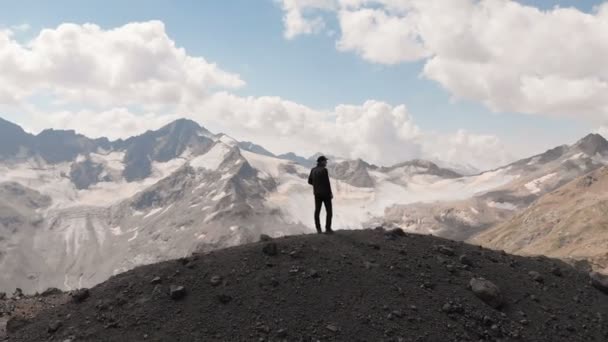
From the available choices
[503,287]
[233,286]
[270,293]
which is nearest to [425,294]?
[503,287]

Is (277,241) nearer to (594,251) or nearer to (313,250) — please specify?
(313,250)

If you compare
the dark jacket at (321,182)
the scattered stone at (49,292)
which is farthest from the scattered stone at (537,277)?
the scattered stone at (49,292)

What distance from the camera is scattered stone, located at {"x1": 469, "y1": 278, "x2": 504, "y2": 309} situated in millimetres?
18781

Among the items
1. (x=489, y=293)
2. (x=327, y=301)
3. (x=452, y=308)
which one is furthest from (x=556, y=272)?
(x=327, y=301)

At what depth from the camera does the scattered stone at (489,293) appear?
18.8m

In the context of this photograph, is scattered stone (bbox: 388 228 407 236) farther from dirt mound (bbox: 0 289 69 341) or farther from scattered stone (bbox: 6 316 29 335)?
scattered stone (bbox: 6 316 29 335)

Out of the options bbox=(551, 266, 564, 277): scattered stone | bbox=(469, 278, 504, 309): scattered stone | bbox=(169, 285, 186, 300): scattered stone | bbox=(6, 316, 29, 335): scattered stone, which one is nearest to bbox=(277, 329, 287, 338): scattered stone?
bbox=(169, 285, 186, 300): scattered stone

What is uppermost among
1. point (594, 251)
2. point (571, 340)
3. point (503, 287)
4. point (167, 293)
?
point (167, 293)

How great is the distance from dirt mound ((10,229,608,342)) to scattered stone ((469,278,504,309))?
36mm

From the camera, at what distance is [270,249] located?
2016 cm

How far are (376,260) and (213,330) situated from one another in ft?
23.9

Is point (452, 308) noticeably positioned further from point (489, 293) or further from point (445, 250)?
point (445, 250)

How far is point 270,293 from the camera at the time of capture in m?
17.7

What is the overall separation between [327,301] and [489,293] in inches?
241
